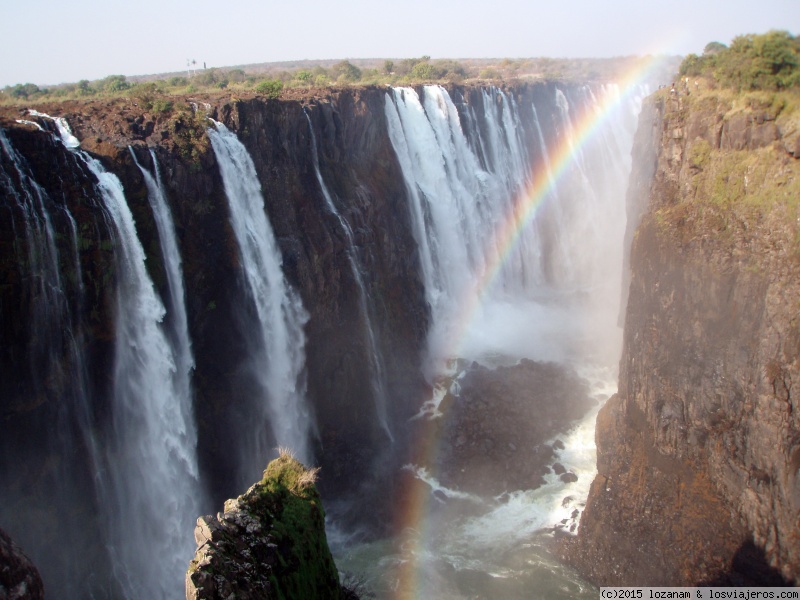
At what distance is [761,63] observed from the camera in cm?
1530

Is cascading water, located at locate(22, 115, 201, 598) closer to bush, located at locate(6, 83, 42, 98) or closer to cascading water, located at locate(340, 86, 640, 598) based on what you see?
cascading water, located at locate(340, 86, 640, 598)

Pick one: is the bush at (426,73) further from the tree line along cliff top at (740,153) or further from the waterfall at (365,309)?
the tree line along cliff top at (740,153)

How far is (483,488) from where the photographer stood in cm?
2098

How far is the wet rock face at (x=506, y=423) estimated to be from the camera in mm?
21281

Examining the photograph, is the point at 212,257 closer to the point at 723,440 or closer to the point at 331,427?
the point at 331,427

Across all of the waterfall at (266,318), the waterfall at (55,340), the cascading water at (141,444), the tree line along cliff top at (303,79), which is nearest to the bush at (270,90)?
the tree line along cliff top at (303,79)

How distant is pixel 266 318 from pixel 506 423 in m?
9.93

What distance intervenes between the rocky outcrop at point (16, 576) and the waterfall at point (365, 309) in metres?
15.8

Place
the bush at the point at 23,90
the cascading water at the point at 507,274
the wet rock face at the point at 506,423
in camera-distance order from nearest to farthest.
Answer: the cascading water at the point at 507,274 → the wet rock face at the point at 506,423 → the bush at the point at 23,90

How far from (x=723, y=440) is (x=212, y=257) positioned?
15.8 metres

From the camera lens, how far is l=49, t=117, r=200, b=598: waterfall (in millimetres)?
16156

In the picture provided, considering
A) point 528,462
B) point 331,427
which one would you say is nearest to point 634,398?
point 528,462

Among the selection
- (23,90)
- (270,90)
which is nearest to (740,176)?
(270,90)

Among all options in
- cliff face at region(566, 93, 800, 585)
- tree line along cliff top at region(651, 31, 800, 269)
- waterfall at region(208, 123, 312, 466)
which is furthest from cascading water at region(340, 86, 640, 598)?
tree line along cliff top at region(651, 31, 800, 269)
